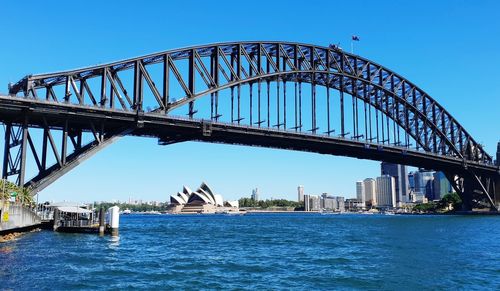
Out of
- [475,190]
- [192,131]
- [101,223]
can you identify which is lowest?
[101,223]

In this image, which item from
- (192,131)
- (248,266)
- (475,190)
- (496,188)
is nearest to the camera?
(248,266)

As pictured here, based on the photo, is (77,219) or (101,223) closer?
(101,223)

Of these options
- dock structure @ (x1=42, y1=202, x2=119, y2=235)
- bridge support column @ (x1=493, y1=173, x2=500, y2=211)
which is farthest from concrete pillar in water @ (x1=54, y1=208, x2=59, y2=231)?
bridge support column @ (x1=493, y1=173, x2=500, y2=211)

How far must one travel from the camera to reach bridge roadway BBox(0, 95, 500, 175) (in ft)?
178

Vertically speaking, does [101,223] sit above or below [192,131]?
below

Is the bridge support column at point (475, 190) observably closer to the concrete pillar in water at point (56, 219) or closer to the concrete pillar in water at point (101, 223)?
the concrete pillar in water at point (101, 223)

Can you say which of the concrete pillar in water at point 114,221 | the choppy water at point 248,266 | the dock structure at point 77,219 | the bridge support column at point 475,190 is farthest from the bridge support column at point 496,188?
the concrete pillar in water at point 114,221

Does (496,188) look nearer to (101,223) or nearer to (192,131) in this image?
(192,131)

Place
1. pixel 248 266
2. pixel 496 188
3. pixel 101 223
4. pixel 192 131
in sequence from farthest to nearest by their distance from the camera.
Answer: pixel 496 188 → pixel 192 131 → pixel 101 223 → pixel 248 266

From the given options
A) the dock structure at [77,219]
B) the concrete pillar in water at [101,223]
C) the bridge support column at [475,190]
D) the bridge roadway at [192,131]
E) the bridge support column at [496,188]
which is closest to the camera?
the concrete pillar in water at [101,223]

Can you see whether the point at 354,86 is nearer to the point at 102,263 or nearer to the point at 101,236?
the point at 101,236

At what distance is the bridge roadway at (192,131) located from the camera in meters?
54.2

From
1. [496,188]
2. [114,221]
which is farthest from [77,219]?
[496,188]

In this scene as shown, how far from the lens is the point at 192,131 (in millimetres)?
72562
